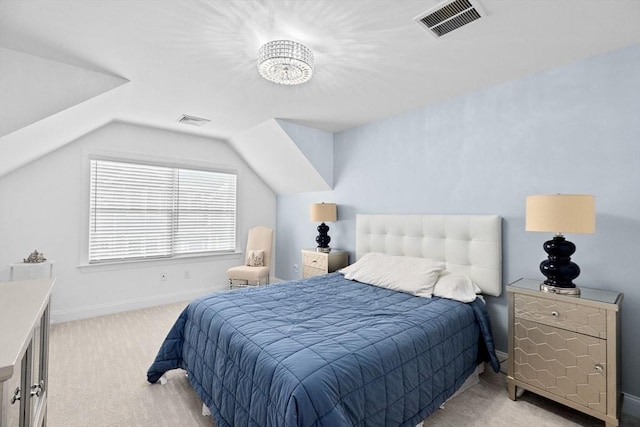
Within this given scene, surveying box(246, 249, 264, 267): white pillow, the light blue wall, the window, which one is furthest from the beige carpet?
box(246, 249, 264, 267): white pillow

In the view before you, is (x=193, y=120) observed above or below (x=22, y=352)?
above

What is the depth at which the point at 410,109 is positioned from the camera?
3396 millimetres

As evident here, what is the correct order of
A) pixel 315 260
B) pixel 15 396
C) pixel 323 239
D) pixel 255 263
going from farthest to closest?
pixel 255 263, pixel 323 239, pixel 315 260, pixel 15 396

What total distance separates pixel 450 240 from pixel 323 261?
1609 millimetres

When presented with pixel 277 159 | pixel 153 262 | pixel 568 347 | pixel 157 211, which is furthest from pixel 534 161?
pixel 153 262

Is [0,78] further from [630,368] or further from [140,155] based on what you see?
[630,368]

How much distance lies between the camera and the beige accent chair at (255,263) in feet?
14.3

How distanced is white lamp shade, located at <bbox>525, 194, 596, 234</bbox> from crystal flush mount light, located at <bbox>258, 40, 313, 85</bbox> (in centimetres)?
181

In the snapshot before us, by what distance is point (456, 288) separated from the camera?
99.6 inches

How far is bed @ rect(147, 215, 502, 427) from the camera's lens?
1.41 m

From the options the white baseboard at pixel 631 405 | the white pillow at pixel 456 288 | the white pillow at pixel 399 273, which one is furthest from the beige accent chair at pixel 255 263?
the white baseboard at pixel 631 405

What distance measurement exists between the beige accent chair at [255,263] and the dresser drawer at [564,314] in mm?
3202

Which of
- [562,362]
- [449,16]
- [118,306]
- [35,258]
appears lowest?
[118,306]

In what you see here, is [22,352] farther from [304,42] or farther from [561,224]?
[561,224]
